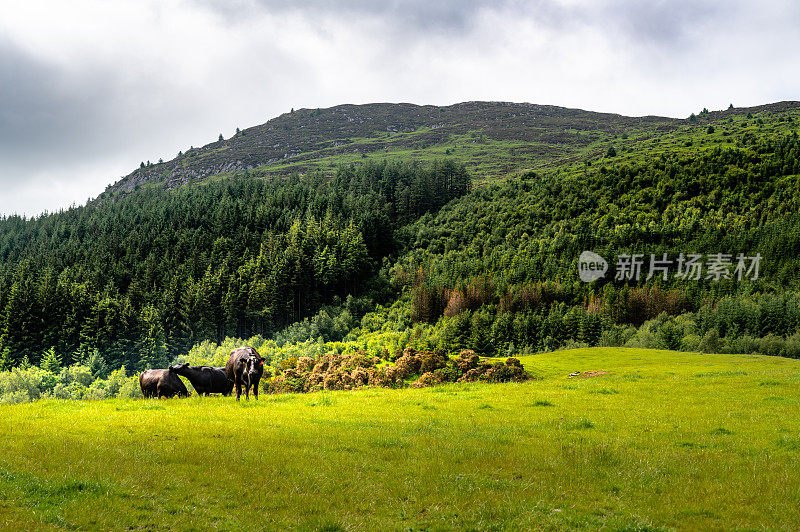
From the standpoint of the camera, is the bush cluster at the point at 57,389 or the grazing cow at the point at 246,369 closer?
the grazing cow at the point at 246,369

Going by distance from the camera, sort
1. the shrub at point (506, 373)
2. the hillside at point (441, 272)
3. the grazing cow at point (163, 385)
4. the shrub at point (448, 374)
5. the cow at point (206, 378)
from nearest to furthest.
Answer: the grazing cow at point (163, 385), the cow at point (206, 378), the shrub at point (448, 374), the shrub at point (506, 373), the hillside at point (441, 272)

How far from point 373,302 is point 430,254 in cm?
2322

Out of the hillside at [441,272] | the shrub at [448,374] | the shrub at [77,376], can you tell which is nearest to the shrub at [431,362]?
the shrub at [448,374]

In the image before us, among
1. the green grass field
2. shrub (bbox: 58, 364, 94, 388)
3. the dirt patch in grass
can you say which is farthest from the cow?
shrub (bbox: 58, 364, 94, 388)

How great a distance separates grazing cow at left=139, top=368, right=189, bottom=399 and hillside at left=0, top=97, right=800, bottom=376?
32.9 m

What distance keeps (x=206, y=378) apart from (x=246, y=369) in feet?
14.7

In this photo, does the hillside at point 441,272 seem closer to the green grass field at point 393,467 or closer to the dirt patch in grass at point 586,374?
the dirt patch in grass at point 586,374

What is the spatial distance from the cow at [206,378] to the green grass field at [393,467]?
5.50 meters

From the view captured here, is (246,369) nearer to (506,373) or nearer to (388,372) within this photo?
(388,372)

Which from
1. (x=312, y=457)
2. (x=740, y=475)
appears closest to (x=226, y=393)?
(x=312, y=457)

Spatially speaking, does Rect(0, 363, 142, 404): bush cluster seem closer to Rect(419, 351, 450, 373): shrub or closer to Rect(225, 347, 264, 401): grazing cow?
Rect(225, 347, 264, 401): grazing cow

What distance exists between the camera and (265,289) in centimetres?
11481

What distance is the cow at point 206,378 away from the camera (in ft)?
98.3

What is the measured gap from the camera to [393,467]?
13391 mm
